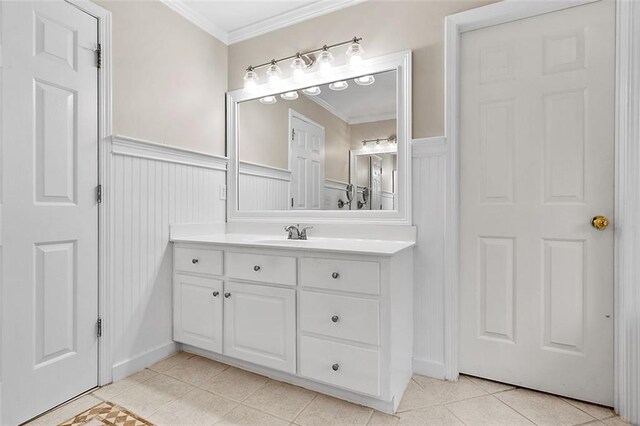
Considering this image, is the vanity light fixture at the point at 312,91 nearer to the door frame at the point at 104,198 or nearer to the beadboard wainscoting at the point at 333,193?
the beadboard wainscoting at the point at 333,193

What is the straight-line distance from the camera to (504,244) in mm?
1838

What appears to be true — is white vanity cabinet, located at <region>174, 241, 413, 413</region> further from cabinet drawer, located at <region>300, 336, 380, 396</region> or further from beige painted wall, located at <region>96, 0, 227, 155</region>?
beige painted wall, located at <region>96, 0, 227, 155</region>

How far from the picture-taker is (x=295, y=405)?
1638 mm

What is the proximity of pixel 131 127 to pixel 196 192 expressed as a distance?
592 mm

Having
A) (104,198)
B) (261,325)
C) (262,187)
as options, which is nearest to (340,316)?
(261,325)

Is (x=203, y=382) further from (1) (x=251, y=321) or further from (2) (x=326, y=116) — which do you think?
(2) (x=326, y=116)

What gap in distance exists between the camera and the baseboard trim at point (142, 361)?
6.14ft

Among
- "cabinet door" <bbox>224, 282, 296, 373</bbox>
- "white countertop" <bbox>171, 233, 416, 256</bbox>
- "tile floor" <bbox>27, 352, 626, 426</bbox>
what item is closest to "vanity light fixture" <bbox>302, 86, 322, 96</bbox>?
"white countertop" <bbox>171, 233, 416, 256</bbox>

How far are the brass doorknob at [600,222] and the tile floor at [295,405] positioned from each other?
888 mm

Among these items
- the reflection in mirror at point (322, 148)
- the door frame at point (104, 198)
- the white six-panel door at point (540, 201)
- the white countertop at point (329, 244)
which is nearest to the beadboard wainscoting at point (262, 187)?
the reflection in mirror at point (322, 148)

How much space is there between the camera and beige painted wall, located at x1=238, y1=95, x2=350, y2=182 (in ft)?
Result: 7.36

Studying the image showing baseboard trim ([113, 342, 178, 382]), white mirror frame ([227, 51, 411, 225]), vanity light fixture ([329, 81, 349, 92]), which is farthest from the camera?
vanity light fixture ([329, 81, 349, 92])

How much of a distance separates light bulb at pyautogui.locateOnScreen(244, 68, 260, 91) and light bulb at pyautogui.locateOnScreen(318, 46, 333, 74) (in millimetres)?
547

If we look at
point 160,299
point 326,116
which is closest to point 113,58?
point 326,116
